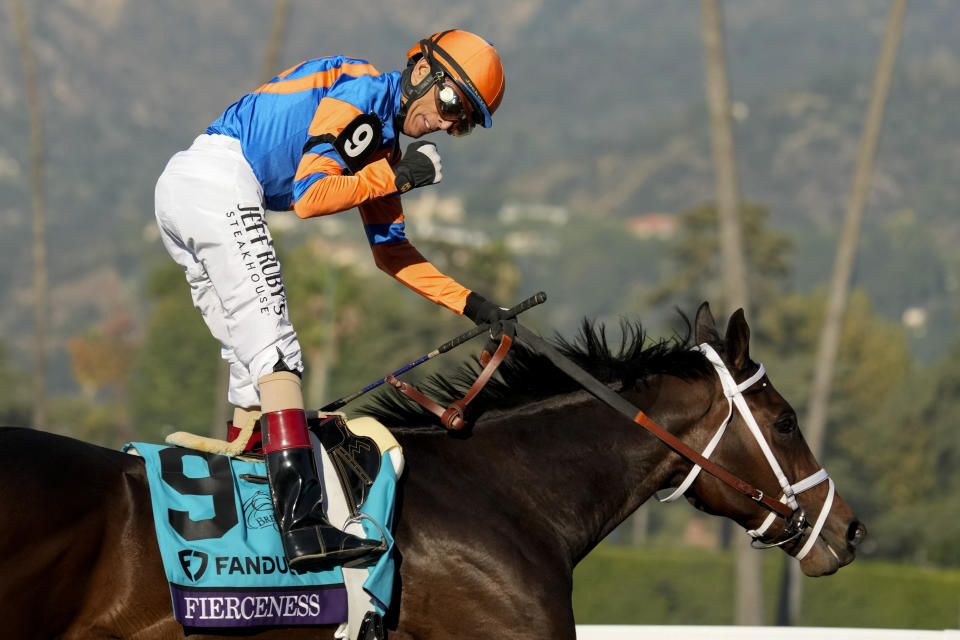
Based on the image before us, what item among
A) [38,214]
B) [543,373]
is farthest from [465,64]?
[38,214]

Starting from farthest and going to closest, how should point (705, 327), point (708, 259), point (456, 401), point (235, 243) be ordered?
point (708, 259) → point (705, 327) → point (456, 401) → point (235, 243)

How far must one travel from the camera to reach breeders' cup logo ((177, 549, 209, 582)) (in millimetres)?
3301

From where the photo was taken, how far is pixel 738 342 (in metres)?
4.24

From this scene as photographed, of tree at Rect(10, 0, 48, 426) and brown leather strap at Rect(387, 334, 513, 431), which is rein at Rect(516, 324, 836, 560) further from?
tree at Rect(10, 0, 48, 426)

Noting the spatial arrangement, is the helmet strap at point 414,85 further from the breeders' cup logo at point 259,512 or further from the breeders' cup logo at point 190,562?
the breeders' cup logo at point 190,562

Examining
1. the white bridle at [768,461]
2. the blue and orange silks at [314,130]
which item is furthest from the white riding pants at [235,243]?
the white bridle at [768,461]

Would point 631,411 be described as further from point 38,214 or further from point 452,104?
point 38,214

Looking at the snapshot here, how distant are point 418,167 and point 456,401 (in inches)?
32.6

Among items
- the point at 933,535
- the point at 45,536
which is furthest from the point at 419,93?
the point at 933,535

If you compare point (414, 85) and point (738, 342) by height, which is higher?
point (414, 85)

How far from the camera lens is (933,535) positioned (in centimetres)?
4634

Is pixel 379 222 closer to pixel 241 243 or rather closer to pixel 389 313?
pixel 241 243

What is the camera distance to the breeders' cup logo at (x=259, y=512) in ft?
11.4

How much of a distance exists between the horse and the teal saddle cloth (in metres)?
0.06
